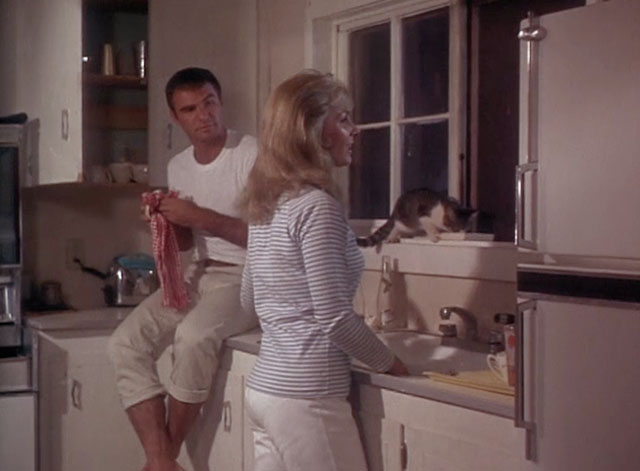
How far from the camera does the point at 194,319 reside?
3.07 meters

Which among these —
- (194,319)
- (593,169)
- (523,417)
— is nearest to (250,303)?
(194,319)

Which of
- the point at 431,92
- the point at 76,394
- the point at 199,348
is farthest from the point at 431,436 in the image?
the point at 76,394

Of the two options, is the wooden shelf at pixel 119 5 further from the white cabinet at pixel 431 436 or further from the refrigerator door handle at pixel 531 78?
the refrigerator door handle at pixel 531 78

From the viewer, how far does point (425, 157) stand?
135 inches

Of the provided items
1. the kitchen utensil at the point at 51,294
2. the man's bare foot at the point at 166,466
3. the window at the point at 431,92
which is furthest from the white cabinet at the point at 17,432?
the window at the point at 431,92

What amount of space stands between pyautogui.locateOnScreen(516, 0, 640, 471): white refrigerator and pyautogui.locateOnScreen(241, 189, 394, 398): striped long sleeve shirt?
0.42 meters

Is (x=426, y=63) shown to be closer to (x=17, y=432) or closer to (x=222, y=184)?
(x=222, y=184)

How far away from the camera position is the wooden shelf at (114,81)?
12.6 ft

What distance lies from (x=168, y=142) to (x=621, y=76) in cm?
235

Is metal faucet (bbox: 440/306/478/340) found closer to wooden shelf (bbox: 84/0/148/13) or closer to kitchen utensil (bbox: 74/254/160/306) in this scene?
kitchen utensil (bbox: 74/254/160/306)

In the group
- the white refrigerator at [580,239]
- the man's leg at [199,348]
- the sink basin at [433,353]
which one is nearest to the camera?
the white refrigerator at [580,239]

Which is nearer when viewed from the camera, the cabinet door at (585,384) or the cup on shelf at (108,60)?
the cabinet door at (585,384)

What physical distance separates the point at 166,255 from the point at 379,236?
0.69 m

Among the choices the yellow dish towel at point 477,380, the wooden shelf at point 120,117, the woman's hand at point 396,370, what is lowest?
the yellow dish towel at point 477,380
